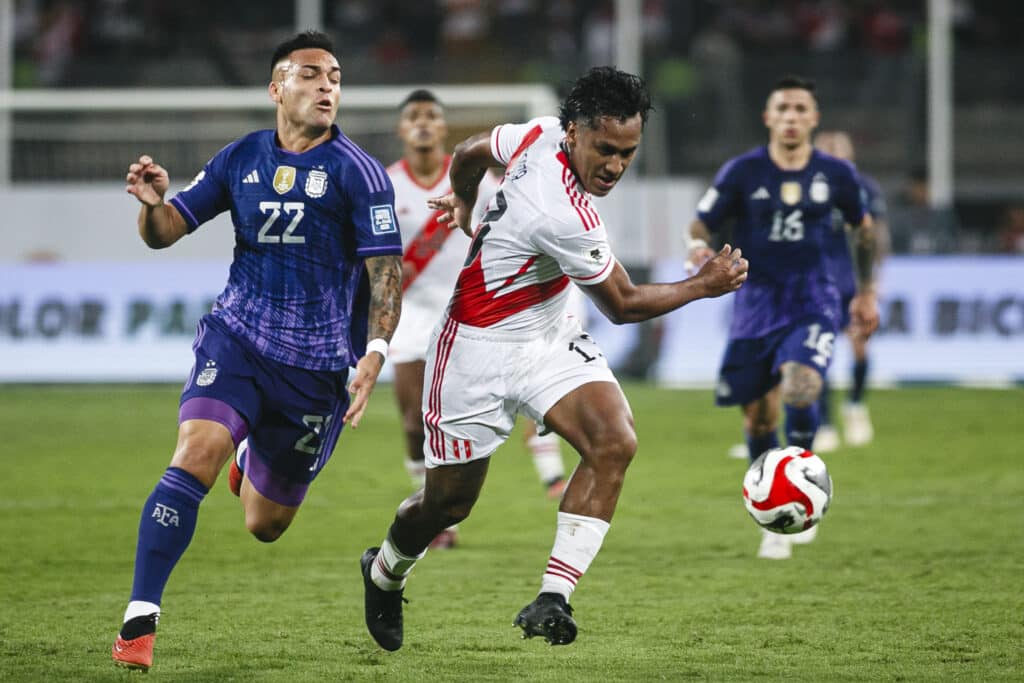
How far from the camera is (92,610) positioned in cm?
Answer: 696

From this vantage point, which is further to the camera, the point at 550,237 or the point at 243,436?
the point at 243,436

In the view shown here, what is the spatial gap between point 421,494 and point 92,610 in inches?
68.3

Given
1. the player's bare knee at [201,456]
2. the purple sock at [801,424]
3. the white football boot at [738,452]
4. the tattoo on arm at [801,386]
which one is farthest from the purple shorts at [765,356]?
the player's bare knee at [201,456]

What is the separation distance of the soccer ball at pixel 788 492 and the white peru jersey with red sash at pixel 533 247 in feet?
4.07

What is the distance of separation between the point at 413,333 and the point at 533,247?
12.3 ft

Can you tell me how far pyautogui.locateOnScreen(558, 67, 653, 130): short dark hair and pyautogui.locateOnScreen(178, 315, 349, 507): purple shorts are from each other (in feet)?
4.98

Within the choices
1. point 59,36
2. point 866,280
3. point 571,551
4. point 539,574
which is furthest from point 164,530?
point 59,36

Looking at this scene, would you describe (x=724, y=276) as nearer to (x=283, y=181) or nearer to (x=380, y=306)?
(x=380, y=306)

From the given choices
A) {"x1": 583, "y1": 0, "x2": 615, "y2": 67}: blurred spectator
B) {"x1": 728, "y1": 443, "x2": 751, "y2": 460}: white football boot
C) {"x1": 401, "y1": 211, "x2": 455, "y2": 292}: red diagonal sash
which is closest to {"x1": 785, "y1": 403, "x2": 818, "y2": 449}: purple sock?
{"x1": 401, "y1": 211, "x2": 455, "y2": 292}: red diagonal sash

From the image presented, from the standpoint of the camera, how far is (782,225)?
8.95 meters

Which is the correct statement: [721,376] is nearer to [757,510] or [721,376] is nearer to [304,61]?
[757,510]

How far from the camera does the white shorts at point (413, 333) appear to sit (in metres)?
9.43

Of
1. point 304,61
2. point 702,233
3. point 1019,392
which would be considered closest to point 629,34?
point 1019,392

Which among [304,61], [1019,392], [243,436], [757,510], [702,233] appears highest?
[304,61]
